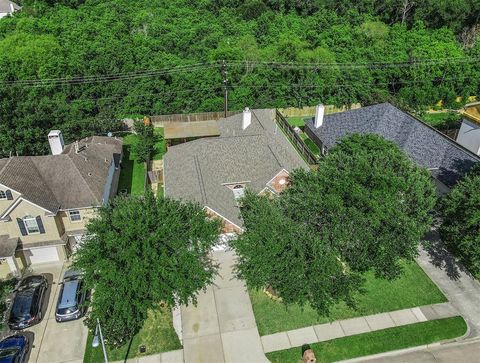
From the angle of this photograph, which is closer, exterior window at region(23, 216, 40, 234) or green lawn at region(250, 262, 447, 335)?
green lawn at region(250, 262, 447, 335)

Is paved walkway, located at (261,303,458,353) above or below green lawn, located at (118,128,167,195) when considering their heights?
above

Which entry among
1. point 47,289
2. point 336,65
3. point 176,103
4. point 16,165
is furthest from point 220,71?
point 47,289

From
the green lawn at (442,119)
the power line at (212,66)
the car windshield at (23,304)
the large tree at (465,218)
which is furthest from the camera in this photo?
the green lawn at (442,119)

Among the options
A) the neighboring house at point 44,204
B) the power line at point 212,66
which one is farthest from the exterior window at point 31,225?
the power line at point 212,66

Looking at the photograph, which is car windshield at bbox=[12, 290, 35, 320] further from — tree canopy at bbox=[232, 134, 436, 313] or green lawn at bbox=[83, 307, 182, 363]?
tree canopy at bbox=[232, 134, 436, 313]

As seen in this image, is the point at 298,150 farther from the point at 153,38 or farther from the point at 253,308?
the point at 153,38

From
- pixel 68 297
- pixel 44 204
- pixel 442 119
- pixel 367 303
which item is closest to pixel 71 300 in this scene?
pixel 68 297

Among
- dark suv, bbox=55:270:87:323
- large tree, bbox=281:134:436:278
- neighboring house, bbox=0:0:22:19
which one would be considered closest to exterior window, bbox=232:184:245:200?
large tree, bbox=281:134:436:278

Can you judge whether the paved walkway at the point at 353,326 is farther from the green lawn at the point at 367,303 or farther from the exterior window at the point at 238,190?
the exterior window at the point at 238,190

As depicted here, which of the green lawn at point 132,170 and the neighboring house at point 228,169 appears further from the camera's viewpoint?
the green lawn at point 132,170
